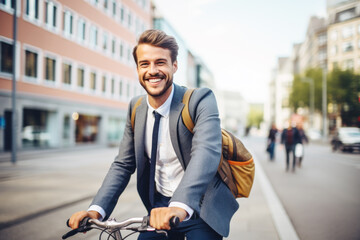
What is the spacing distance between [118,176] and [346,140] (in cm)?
2220

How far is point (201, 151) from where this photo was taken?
5.48 ft

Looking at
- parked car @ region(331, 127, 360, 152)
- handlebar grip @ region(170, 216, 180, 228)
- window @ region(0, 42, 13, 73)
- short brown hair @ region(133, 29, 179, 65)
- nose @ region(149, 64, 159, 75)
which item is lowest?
parked car @ region(331, 127, 360, 152)

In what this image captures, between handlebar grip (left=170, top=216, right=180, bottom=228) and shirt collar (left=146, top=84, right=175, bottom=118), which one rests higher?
shirt collar (left=146, top=84, right=175, bottom=118)

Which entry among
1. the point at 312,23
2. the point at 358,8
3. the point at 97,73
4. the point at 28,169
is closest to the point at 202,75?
the point at 312,23

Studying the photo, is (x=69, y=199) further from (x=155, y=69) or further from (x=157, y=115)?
(x=155, y=69)

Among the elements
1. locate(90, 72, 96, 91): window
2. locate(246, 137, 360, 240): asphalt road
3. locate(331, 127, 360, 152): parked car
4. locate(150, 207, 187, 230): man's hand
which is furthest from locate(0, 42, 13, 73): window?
locate(331, 127, 360, 152): parked car

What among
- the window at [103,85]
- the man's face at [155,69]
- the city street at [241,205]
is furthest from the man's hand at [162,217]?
the window at [103,85]

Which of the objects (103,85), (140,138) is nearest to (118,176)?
(140,138)

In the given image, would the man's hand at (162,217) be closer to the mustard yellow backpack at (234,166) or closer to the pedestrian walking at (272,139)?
the mustard yellow backpack at (234,166)

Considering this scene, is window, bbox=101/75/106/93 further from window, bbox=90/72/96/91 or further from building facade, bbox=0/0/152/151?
window, bbox=90/72/96/91

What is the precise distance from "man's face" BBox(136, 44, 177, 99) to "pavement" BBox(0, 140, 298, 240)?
2.99 metres

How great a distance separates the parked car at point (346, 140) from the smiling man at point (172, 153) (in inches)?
856

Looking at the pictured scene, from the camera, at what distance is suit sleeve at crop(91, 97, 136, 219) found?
1838 mm

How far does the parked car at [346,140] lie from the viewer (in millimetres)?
20750
